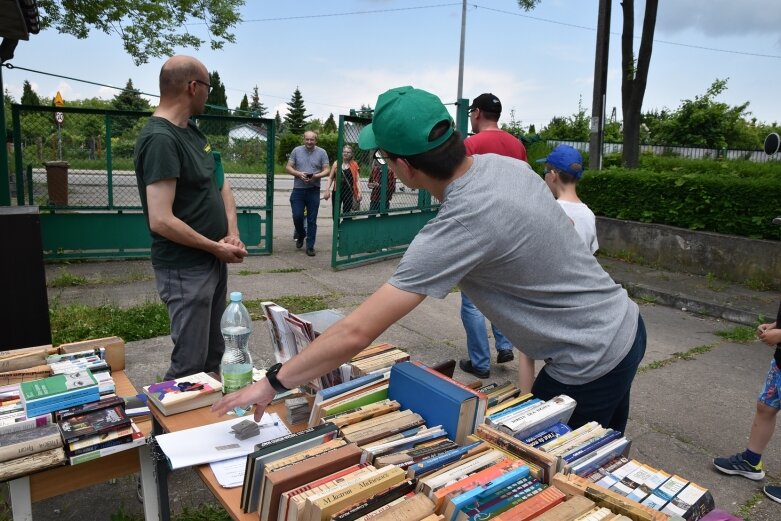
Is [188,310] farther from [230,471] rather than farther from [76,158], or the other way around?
[76,158]

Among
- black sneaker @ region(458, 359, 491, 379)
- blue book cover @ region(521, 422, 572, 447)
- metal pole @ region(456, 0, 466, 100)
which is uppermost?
metal pole @ region(456, 0, 466, 100)

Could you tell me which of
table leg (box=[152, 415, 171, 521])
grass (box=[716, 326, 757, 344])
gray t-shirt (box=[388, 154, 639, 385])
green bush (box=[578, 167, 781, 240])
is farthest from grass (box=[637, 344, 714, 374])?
Answer: table leg (box=[152, 415, 171, 521])

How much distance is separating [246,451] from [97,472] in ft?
2.23

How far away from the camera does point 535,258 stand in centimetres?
177

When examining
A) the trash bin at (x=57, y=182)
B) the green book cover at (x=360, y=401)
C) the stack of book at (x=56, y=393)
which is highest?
the trash bin at (x=57, y=182)

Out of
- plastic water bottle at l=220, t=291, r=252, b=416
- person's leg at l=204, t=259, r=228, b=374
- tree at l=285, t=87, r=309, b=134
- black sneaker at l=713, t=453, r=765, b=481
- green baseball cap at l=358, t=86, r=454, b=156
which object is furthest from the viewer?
tree at l=285, t=87, r=309, b=134

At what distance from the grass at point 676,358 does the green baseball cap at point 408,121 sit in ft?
13.5

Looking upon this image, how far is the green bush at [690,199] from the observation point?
24.0 feet

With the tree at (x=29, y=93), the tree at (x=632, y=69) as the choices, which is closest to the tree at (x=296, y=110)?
the tree at (x=29, y=93)

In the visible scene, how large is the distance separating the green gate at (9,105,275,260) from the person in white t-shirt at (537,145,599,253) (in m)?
5.68

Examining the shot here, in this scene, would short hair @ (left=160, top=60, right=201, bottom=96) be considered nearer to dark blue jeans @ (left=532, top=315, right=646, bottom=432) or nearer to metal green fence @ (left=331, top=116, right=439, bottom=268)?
dark blue jeans @ (left=532, top=315, right=646, bottom=432)

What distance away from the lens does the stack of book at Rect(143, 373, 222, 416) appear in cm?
229

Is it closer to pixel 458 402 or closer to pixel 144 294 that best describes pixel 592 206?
pixel 144 294

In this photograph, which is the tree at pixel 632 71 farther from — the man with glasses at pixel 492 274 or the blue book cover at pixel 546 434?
the blue book cover at pixel 546 434
